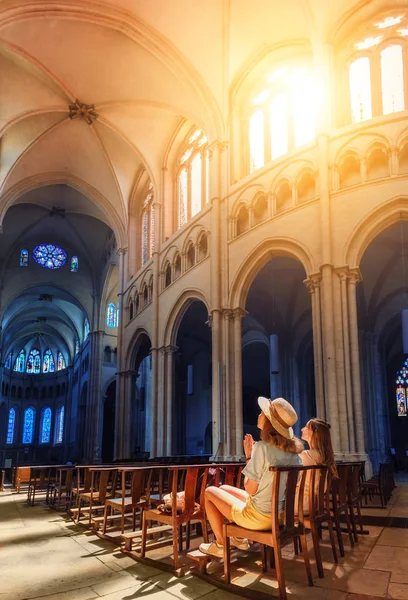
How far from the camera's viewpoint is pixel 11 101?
19.1 meters

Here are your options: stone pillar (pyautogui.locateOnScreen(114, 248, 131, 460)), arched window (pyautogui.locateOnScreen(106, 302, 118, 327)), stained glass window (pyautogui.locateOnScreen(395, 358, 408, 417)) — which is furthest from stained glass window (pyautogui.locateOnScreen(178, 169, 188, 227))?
stained glass window (pyautogui.locateOnScreen(395, 358, 408, 417))

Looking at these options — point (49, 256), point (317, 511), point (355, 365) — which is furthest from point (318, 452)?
point (49, 256)

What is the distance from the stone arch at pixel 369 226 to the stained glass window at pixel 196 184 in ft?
26.3

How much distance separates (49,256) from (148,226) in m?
12.8

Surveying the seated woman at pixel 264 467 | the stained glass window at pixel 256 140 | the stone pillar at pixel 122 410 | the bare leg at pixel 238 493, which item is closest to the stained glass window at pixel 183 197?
the stained glass window at pixel 256 140

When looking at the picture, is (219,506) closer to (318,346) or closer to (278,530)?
(278,530)

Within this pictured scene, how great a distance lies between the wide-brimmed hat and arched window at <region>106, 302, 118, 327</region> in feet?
103

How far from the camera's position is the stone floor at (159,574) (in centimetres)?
371

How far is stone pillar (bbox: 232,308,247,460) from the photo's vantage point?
14.4m

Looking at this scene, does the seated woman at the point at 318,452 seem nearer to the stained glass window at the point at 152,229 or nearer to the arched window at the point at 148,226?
the stained glass window at the point at 152,229

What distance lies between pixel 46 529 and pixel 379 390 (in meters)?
16.0

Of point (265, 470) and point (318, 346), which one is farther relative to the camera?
point (318, 346)

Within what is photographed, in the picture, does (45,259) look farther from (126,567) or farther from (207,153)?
(126,567)

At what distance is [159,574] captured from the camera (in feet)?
14.2
